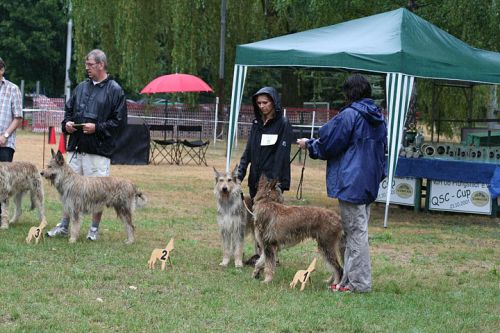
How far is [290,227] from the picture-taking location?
6676 mm

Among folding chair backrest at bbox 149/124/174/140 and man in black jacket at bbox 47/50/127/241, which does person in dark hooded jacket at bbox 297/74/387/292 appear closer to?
man in black jacket at bbox 47/50/127/241

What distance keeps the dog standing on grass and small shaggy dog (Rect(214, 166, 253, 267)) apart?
136 centimetres

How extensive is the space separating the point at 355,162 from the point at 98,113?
10.6 ft

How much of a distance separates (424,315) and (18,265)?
3.70m

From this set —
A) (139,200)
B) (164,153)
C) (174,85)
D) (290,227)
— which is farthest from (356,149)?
(174,85)

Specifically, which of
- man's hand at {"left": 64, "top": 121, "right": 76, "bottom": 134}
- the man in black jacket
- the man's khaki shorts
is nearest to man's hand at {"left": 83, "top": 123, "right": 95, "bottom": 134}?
the man in black jacket

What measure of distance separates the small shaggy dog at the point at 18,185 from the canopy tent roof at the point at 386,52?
4269 mm

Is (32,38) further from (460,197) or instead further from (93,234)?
(93,234)

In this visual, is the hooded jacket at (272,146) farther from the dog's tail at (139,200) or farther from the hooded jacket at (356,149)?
the dog's tail at (139,200)

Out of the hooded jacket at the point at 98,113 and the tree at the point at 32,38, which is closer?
the hooded jacket at the point at 98,113

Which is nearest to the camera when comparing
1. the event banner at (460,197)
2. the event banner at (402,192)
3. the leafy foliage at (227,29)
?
the event banner at (460,197)

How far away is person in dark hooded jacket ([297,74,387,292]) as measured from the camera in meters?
6.32

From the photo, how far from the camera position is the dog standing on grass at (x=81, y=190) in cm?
809

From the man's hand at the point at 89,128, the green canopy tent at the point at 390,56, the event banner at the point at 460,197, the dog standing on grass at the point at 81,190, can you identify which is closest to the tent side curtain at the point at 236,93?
the green canopy tent at the point at 390,56
